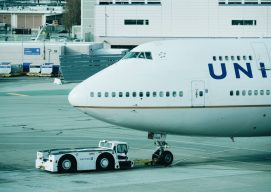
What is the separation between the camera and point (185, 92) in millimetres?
45812

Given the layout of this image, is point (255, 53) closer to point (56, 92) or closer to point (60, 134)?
point (60, 134)

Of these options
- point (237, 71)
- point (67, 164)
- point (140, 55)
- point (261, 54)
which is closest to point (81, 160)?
point (67, 164)

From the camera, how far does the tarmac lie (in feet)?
136

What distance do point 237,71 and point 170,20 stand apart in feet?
258

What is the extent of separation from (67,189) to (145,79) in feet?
27.4

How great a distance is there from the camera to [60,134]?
62.5 m

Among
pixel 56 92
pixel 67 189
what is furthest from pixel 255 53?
pixel 56 92

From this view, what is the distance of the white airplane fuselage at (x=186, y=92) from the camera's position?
4569 centimetres

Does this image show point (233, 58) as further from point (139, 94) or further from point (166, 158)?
point (166, 158)

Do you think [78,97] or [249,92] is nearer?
[78,97]

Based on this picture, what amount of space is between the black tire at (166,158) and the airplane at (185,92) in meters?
1.36

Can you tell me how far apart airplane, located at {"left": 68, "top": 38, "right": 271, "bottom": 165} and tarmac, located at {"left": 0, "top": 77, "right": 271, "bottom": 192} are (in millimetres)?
2544

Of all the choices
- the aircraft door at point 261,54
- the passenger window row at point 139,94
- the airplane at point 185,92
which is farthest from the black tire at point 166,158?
the aircraft door at point 261,54

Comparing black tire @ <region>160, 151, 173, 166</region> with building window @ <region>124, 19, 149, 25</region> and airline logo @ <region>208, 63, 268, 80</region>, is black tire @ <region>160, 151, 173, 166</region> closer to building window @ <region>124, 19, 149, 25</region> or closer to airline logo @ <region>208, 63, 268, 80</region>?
airline logo @ <region>208, 63, 268, 80</region>
